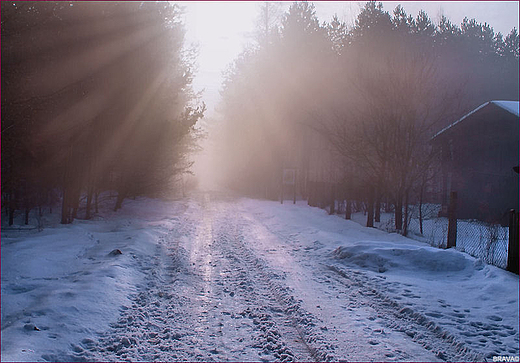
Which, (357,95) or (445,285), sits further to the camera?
(357,95)

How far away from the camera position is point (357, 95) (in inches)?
667

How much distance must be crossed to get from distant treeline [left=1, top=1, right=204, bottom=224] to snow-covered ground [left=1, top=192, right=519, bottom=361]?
117 inches

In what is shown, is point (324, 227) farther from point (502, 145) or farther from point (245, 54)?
point (245, 54)

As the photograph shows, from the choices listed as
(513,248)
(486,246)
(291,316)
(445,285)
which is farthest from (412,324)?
(486,246)

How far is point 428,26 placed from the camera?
124 ft

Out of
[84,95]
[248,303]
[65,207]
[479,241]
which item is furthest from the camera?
[65,207]

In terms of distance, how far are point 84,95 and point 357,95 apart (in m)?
10.3

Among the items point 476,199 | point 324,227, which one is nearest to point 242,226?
point 324,227

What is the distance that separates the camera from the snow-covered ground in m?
4.64

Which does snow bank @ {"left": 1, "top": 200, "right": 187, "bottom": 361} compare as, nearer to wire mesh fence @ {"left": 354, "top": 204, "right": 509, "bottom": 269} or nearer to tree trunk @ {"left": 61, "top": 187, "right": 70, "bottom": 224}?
tree trunk @ {"left": 61, "top": 187, "right": 70, "bottom": 224}

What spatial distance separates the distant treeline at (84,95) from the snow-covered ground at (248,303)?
297cm

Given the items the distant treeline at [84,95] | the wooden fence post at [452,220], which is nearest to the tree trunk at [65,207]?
the distant treeline at [84,95]

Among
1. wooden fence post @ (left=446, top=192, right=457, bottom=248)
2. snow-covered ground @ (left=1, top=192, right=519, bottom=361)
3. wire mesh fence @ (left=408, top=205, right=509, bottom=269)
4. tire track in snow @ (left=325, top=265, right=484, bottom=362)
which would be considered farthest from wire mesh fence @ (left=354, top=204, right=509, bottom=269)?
tire track in snow @ (left=325, top=265, right=484, bottom=362)

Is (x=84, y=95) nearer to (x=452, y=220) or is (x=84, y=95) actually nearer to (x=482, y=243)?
(x=452, y=220)
